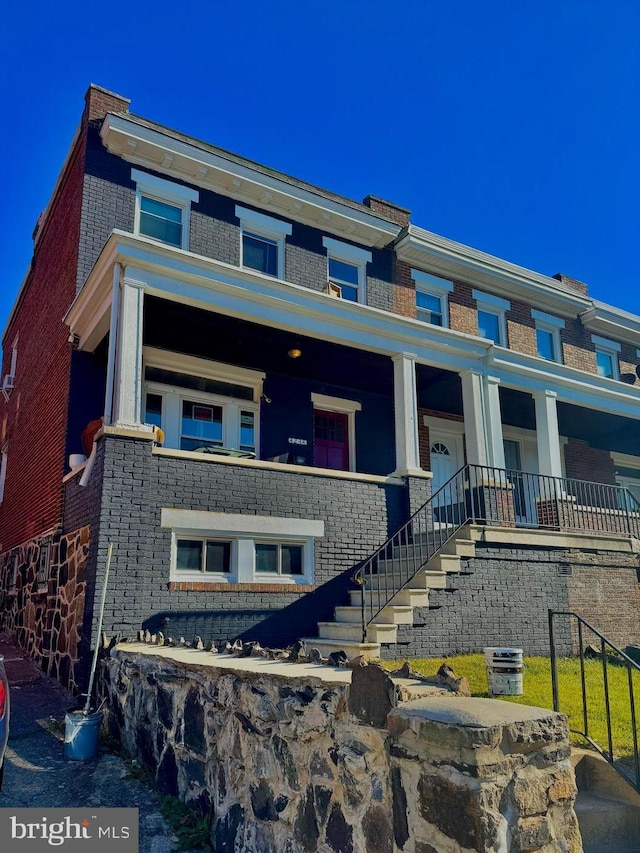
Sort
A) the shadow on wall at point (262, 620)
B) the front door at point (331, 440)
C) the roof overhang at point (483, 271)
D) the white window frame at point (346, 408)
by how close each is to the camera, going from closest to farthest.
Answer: the shadow on wall at point (262, 620) < the white window frame at point (346, 408) < the front door at point (331, 440) < the roof overhang at point (483, 271)

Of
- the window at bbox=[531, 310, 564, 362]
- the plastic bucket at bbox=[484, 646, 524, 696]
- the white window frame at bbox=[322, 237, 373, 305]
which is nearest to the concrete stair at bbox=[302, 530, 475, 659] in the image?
the plastic bucket at bbox=[484, 646, 524, 696]

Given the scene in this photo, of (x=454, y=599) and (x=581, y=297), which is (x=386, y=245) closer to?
(x=581, y=297)

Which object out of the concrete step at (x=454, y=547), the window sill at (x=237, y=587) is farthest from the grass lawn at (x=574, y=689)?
the window sill at (x=237, y=587)

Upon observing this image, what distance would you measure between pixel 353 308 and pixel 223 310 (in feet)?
7.22

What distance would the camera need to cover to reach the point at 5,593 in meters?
14.5

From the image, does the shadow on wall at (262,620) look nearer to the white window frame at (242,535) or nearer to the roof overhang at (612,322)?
the white window frame at (242,535)

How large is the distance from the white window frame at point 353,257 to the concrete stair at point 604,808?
31.9 ft

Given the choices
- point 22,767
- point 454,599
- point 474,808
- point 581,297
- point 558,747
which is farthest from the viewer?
point 581,297

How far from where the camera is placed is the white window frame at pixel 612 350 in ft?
55.5

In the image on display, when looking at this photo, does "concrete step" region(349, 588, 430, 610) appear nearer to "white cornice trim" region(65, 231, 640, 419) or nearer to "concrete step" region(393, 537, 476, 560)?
"concrete step" region(393, 537, 476, 560)

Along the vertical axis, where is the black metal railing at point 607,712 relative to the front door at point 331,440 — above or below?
below

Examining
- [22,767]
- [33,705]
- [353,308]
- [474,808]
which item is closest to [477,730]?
[474,808]

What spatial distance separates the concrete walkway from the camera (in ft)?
14.7

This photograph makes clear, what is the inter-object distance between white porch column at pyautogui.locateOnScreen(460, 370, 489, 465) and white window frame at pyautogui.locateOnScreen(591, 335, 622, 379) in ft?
20.9
